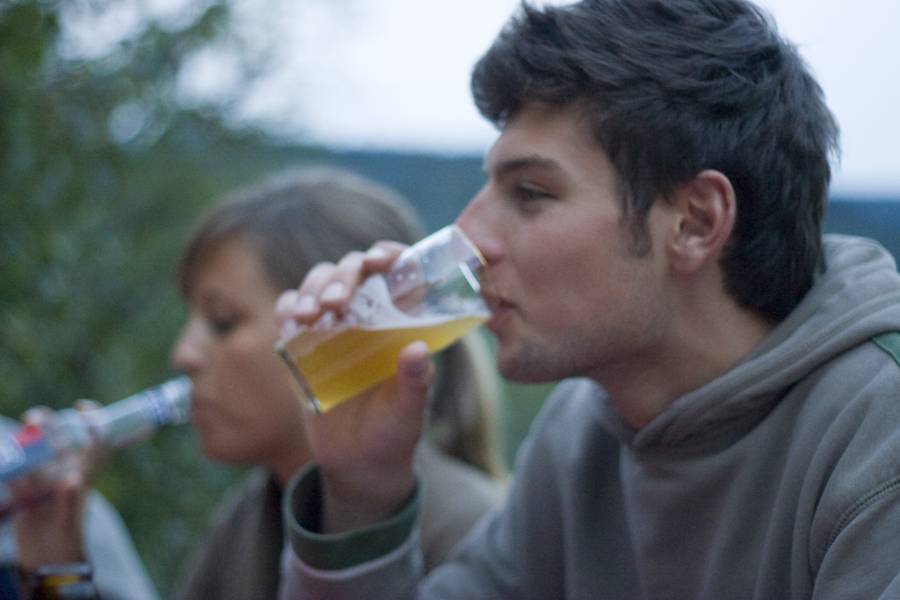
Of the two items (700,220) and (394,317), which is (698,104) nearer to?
(700,220)

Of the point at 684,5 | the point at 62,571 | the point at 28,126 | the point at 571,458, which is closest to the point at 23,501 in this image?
the point at 62,571

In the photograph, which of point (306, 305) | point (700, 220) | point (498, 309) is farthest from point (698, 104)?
point (306, 305)

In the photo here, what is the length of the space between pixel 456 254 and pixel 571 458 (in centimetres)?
48

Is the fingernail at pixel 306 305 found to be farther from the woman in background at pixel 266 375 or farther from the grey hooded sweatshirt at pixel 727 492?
the woman in background at pixel 266 375

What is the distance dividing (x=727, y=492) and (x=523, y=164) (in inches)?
20.9

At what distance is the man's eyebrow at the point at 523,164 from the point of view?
1.57 meters

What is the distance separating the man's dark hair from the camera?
5.12 ft

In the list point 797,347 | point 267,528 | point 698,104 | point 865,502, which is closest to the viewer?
point 865,502

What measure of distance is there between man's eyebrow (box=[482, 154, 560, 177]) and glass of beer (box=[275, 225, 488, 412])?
0.11 m

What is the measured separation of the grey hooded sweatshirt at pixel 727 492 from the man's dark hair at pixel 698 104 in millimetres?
96

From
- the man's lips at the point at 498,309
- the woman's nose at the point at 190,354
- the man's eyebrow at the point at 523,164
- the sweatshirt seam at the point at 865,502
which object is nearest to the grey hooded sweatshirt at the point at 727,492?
the sweatshirt seam at the point at 865,502

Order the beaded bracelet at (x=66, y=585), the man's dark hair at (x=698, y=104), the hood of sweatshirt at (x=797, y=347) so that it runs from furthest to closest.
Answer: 1. the beaded bracelet at (x=66, y=585)
2. the man's dark hair at (x=698, y=104)
3. the hood of sweatshirt at (x=797, y=347)

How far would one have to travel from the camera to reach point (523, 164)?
1594mm

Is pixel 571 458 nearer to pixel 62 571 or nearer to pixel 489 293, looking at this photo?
pixel 489 293
